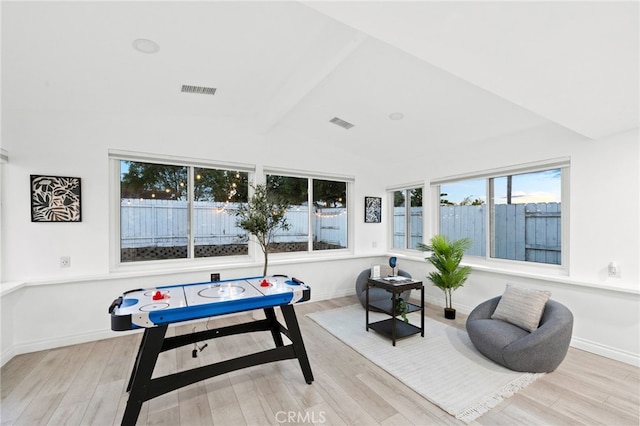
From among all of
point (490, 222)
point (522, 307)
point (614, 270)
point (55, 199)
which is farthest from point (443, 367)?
point (55, 199)

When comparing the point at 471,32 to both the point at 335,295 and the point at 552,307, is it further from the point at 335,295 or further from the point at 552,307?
the point at 335,295

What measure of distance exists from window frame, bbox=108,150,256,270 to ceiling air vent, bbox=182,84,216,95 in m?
0.99

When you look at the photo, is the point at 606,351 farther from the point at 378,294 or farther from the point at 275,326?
the point at 275,326

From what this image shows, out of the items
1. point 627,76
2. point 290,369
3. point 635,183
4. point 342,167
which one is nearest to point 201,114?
point 342,167

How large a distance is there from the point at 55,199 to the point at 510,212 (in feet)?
18.5

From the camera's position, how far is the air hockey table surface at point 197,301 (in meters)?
1.94

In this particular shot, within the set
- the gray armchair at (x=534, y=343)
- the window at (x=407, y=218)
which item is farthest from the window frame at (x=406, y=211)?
the gray armchair at (x=534, y=343)

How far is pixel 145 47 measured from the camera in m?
2.38

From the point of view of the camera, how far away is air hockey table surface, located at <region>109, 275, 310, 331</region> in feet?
6.38

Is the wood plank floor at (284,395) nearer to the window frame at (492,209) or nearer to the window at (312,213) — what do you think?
the window frame at (492,209)

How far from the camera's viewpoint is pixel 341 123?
4289 mm

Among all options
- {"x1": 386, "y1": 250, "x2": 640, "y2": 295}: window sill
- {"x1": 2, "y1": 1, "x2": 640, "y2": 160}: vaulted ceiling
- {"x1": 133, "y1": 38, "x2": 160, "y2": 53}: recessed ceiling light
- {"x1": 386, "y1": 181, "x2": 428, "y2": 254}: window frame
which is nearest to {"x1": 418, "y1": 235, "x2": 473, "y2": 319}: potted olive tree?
{"x1": 386, "y1": 250, "x2": 640, "y2": 295}: window sill

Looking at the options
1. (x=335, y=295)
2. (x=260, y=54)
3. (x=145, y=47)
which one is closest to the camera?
(x=145, y=47)

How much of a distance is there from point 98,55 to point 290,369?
3.23 m
